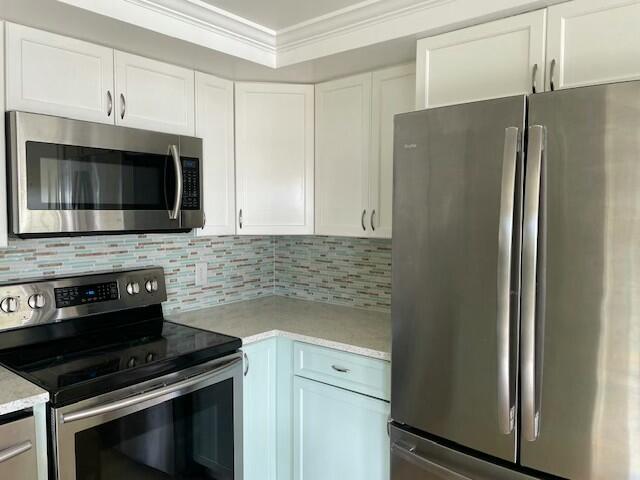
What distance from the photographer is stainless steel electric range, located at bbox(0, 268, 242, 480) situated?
58.9 inches

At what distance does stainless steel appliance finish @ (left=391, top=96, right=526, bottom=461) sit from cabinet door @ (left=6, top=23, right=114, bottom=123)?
1.16 meters

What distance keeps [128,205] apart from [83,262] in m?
0.38

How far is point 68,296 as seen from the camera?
78.3 inches

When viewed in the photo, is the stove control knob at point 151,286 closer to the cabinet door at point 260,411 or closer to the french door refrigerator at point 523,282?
the cabinet door at point 260,411

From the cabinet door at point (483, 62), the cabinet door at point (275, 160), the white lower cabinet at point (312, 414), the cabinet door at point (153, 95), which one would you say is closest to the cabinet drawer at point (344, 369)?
the white lower cabinet at point (312, 414)

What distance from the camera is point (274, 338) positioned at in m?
2.22

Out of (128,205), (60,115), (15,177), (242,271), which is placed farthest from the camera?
(242,271)

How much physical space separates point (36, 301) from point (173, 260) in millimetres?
692

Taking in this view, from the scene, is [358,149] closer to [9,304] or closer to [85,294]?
[85,294]

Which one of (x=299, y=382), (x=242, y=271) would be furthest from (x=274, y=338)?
(x=242, y=271)

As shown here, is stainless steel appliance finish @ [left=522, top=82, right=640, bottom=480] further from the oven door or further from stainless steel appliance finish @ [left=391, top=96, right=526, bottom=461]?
the oven door

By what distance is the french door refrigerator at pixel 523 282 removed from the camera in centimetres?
120

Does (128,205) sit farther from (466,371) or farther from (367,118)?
(466,371)

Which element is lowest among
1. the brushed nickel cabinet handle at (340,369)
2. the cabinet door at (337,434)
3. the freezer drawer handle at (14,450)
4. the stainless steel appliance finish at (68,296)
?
the cabinet door at (337,434)
